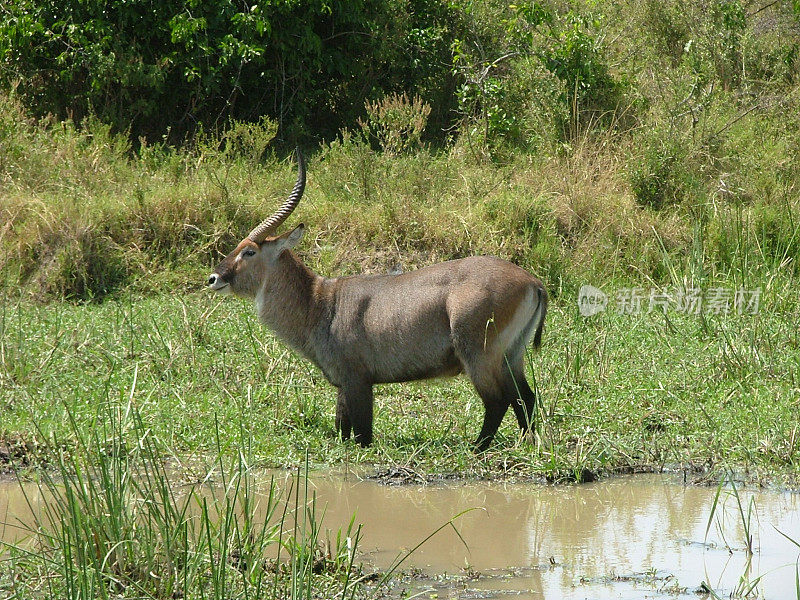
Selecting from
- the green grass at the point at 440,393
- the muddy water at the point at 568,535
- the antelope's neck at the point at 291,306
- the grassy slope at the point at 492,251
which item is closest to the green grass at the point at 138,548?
the muddy water at the point at 568,535

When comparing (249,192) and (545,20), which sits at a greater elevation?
(545,20)

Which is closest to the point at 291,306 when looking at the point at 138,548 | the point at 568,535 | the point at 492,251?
the point at 568,535

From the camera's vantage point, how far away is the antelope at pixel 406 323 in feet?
17.0

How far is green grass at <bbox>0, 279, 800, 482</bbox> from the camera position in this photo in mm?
5043

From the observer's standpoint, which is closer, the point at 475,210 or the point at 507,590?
the point at 507,590

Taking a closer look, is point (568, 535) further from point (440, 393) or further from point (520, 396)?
point (440, 393)

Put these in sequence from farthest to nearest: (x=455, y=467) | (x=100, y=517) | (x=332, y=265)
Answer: (x=332, y=265), (x=455, y=467), (x=100, y=517)

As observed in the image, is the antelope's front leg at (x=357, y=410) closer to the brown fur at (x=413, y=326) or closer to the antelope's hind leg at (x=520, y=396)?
the brown fur at (x=413, y=326)

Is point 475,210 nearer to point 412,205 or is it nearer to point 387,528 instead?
point 412,205

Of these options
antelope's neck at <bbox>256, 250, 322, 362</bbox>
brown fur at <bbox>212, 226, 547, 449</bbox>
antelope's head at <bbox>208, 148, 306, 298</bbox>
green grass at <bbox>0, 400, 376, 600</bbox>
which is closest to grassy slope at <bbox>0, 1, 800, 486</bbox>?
brown fur at <bbox>212, 226, 547, 449</bbox>

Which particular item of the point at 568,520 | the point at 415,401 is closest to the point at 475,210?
the point at 415,401

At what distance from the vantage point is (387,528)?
4375 mm

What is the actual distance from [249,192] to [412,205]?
1.32 metres

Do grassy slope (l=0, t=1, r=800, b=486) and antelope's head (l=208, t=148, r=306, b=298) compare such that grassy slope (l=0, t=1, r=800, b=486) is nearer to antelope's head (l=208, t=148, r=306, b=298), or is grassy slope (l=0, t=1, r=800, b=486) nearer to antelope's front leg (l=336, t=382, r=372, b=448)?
antelope's front leg (l=336, t=382, r=372, b=448)
